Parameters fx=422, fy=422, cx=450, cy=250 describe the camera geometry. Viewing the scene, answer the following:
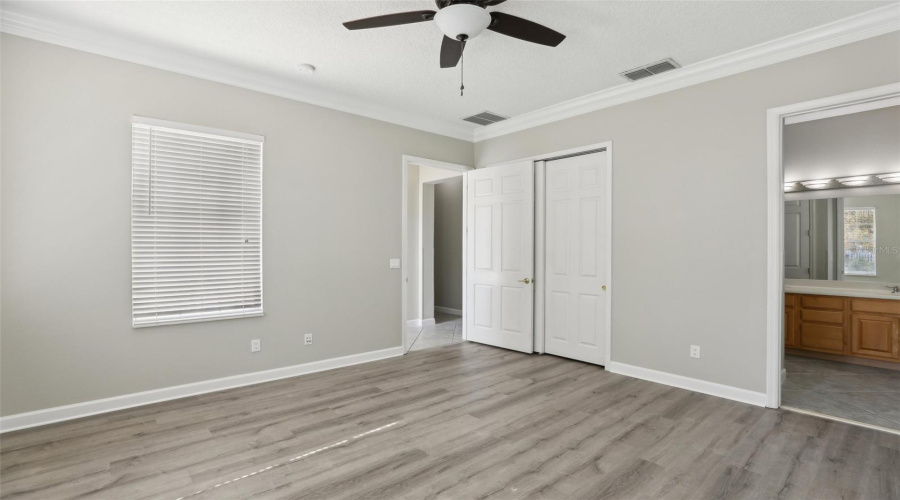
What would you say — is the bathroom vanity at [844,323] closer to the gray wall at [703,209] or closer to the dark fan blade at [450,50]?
the gray wall at [703,209]

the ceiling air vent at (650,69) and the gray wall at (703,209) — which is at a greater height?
the ceiling air vent at (650,69)

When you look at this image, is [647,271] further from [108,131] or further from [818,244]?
[108,131]

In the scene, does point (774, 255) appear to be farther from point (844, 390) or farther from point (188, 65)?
point (188, 65)

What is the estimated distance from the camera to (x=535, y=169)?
5121mm

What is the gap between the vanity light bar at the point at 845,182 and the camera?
468cm

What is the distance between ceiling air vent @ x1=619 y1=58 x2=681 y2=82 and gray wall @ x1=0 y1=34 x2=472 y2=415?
111 inches

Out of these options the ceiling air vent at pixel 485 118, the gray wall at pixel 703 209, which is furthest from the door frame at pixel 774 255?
the ceiling air vent at pixel 485 118

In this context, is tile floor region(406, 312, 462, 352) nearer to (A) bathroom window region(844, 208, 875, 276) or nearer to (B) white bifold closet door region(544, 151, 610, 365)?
(B) white bifold closet door region(544, 151, 610, 365)

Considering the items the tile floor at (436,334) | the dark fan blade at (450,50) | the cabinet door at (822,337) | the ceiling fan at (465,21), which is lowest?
the tile floor at (436,334)

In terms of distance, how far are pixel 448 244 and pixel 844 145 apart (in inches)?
232

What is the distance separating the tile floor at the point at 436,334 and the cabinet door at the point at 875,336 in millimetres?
4419

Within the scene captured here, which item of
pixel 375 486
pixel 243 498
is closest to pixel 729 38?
pixel 375 486

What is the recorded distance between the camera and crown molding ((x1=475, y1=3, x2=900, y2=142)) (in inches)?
115

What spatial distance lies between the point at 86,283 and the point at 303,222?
5.76ft
